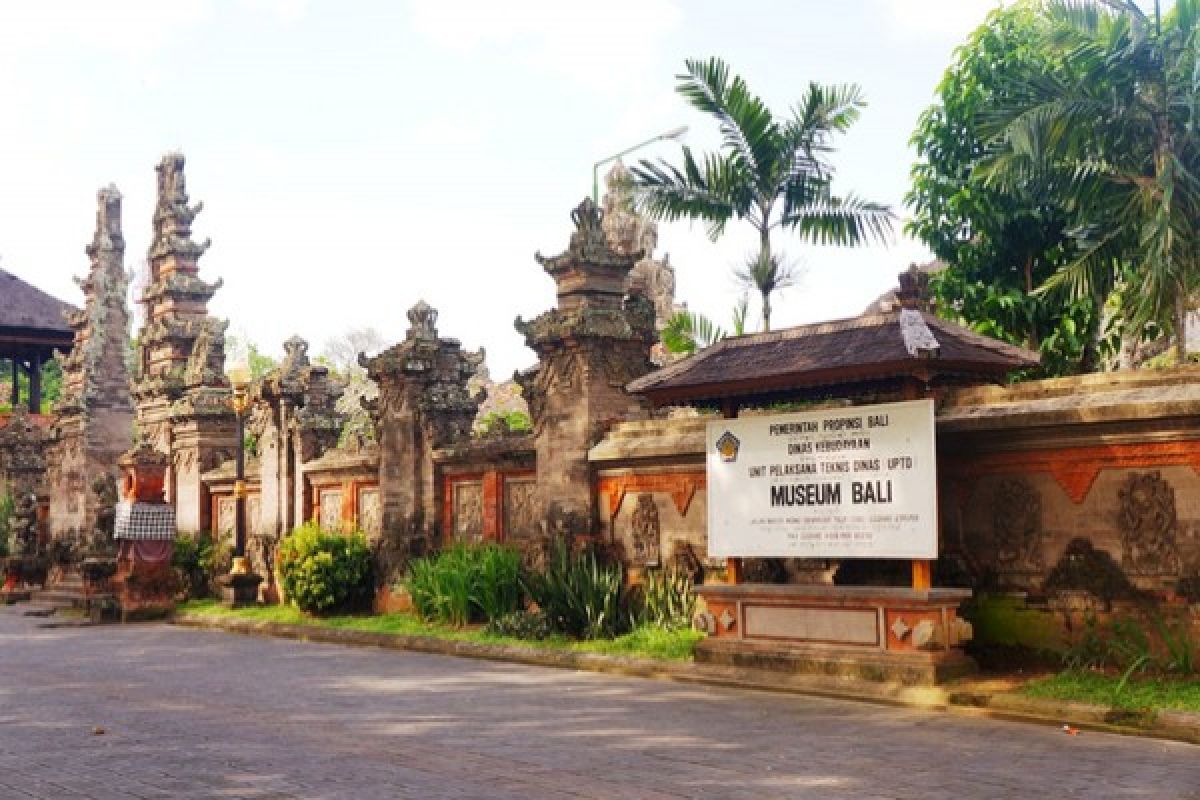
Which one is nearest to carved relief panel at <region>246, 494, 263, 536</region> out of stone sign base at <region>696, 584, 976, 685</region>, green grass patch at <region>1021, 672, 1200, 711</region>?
stone sign base at <region>696, 584, 976, 685</region>

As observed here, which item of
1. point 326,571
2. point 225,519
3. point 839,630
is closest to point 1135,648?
point 839,630

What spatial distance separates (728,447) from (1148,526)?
164 inches

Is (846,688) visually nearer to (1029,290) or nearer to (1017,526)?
(1017,526)

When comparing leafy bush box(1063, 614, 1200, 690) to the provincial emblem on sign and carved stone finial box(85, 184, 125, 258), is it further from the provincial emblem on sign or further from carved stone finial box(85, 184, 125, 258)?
carved stone finial box(85, 184, 125, 258)

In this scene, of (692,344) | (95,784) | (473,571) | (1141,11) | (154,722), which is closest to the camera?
(95,784)

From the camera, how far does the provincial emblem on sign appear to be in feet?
44.9

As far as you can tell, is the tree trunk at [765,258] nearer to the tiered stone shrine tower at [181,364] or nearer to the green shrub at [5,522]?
the tiered stone shrine tower at [181,364]

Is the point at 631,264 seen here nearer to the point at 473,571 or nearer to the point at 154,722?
the point at 473,571

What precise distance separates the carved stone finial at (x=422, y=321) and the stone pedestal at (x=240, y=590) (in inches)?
225

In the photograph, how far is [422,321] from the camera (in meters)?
20.4

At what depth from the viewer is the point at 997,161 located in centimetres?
1494

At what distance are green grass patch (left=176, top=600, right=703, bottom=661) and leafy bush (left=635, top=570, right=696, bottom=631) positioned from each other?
207 millimetres

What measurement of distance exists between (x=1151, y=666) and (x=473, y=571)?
8911 millimetres

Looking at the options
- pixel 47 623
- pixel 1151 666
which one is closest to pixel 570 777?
pixel 1151 666
